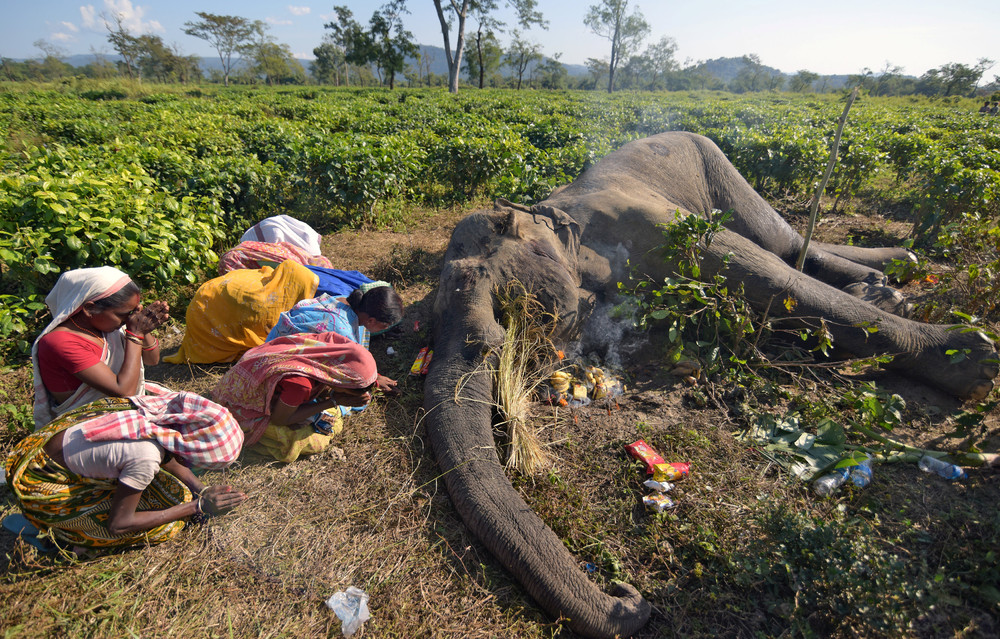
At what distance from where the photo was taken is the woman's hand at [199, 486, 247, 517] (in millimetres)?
2977

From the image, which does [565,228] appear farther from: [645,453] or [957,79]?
[957,79]

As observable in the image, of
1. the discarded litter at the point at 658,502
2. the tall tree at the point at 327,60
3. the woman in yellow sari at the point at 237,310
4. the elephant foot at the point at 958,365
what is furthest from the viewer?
the tall tree at the point at 327,60

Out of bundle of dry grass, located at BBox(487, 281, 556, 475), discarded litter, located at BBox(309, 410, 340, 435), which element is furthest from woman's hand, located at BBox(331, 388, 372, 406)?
bundle of dry grass, located at BBox(487, 281, 556, 475)

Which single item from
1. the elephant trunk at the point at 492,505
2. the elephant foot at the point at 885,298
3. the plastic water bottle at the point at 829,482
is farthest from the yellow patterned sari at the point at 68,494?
the elephant foot at the point at 885,298

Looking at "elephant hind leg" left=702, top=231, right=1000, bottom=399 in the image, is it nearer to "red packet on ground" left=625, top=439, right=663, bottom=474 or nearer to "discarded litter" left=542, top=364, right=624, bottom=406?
"discarded litter" left=542, top=364, right=624, bottom=406

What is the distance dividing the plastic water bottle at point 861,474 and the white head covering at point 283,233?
556 cm

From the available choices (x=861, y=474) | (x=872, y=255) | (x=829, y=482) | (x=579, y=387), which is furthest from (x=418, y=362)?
(x=872, y=255)

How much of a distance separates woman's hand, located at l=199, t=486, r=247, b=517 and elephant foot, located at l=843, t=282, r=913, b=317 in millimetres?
6321

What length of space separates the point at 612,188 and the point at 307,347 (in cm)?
395

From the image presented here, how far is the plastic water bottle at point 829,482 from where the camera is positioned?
3215mm

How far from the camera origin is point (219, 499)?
118 inches

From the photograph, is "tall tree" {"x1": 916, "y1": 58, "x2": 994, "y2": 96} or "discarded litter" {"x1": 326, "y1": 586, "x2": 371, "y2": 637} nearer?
"discarded litter" {"x1": 326, "y1": 586, "x2": 371, "y2": 637}

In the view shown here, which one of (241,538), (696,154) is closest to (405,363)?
(241,538)

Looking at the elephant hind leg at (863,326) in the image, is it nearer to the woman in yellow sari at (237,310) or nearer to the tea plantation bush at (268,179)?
the tea plantation bush at (268,179)
